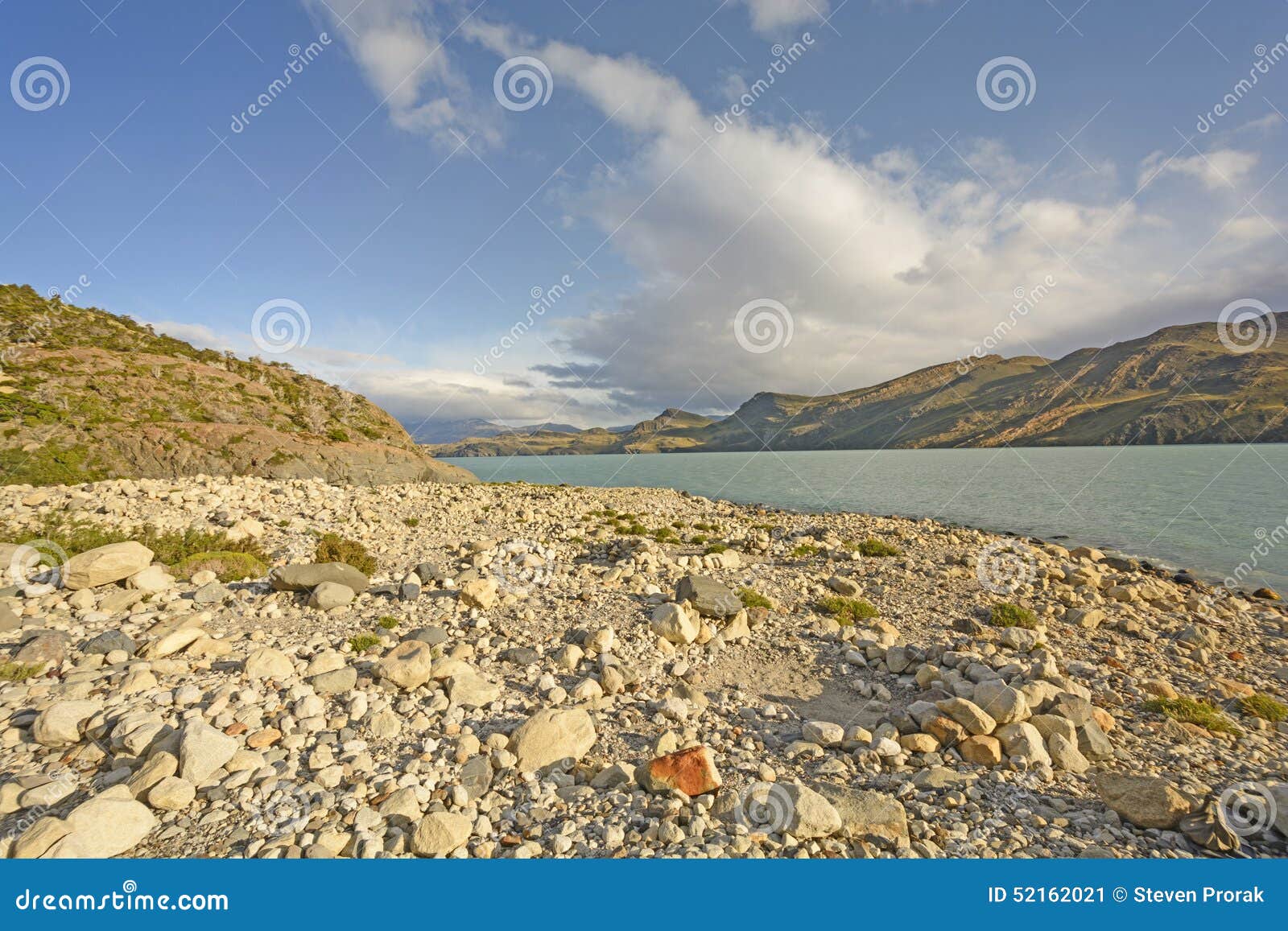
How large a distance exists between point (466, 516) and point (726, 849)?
64.2 ft

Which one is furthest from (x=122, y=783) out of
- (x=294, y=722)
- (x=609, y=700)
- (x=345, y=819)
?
(x=609, y=700)

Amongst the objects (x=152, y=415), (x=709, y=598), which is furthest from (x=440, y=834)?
(x=152, y=415)

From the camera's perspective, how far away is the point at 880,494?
53.1 meters

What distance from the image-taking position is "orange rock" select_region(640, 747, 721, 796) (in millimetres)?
6020

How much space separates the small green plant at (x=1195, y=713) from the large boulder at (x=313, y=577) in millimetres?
15682

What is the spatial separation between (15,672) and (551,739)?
7955 millimetres

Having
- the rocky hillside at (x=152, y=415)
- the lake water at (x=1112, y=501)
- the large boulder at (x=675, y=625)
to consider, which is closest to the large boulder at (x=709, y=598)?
the large boulder at (x=675, y=625)

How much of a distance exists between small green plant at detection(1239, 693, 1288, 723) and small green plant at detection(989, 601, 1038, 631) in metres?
3.59

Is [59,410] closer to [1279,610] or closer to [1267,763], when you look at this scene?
[1267,763]

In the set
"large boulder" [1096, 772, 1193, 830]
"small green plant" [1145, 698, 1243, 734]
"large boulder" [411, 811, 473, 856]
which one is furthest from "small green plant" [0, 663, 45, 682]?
"small green plant" [1145, 698, 1243, 734]

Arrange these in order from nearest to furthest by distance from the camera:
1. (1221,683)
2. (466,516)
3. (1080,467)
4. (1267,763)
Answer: (1267,763)
(1221,683)
(466,516)
(1080,467)

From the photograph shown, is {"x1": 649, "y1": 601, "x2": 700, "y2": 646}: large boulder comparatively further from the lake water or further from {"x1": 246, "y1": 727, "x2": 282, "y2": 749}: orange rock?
the lake water

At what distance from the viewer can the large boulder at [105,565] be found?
1065 cm

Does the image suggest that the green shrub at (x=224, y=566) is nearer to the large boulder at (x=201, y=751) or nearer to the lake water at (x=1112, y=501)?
the large boulder at (x=201, y=751)
